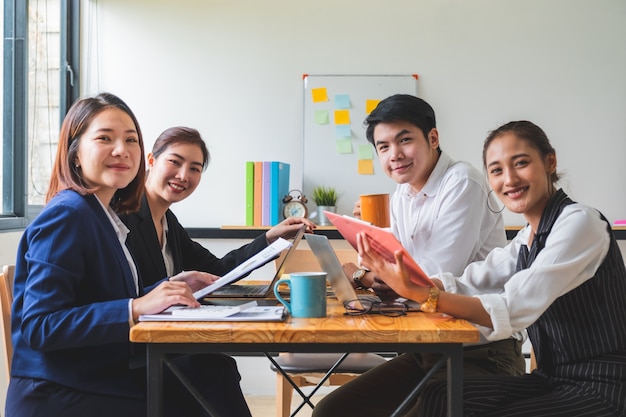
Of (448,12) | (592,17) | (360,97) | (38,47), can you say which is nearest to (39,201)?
(38,47)

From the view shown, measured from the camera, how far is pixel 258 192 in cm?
366

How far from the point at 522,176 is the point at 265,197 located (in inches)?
89.0

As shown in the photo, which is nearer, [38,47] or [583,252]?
[583,252]

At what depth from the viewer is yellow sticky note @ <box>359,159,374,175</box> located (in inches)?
150

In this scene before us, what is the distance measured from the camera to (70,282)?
4.55 ft

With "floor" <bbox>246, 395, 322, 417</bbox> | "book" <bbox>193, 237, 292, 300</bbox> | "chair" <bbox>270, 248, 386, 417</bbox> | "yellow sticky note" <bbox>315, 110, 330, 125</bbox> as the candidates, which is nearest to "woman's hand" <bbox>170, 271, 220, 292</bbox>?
"book" <bbox>193, 237, 292, 300</bbox>

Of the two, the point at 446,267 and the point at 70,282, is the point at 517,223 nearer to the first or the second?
the point at 446,267

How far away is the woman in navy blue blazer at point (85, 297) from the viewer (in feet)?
4.45

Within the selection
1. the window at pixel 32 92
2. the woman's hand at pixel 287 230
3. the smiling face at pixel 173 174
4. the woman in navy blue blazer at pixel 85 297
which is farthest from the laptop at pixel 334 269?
the window at pixel 32 92

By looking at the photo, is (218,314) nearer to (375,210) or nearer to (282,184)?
(375,210)

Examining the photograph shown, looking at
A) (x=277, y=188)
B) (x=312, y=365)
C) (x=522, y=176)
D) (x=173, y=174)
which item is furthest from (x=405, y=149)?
(x=277, y=188)

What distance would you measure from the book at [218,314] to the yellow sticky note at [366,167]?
96.6 inches

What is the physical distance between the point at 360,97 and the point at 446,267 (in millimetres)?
2069

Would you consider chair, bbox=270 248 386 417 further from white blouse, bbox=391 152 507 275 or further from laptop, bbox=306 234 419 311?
laptop, bbox=306 234 419 311
